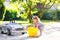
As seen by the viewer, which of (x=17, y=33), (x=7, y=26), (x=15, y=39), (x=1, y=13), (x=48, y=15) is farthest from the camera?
(x=48, y=15)

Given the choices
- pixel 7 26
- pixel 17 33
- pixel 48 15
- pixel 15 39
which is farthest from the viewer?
pixel 48 15

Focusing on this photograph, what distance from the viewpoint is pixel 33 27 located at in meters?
6.95

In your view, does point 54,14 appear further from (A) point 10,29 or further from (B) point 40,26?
(B) point 40,26

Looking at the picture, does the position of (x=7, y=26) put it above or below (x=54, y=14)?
above

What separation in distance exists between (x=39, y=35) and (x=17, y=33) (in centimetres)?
808

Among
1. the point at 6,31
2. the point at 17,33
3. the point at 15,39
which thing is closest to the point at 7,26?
the point at 6,31

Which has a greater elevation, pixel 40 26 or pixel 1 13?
pixel 40 26

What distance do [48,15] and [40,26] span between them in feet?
76.1

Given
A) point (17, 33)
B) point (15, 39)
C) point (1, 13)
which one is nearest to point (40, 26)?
point (15, 39)

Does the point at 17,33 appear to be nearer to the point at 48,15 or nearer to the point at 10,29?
the point at 10,29

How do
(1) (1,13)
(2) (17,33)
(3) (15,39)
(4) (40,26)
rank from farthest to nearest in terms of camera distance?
(1) (1,13) → (2) (17,33) → (3) (15,39) → (4) (40,26)

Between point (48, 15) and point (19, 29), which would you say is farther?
point (48, 15)

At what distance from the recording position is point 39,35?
6.93 m

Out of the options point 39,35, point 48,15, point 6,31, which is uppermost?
point 39,35
